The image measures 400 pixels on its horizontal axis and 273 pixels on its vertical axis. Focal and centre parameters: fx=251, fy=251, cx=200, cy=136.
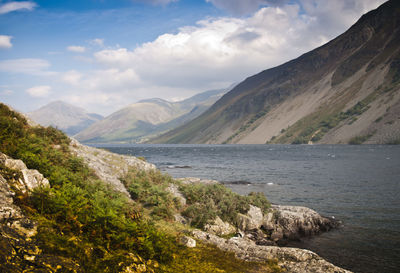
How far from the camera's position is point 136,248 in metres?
6.88

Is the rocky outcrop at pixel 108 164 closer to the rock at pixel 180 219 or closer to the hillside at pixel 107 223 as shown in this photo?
the hillside at pixel 107 223

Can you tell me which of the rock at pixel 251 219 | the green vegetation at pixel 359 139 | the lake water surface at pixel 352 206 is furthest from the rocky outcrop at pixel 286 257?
the green vegetation at pixel 359 139

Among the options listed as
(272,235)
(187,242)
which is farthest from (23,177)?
(272,235)

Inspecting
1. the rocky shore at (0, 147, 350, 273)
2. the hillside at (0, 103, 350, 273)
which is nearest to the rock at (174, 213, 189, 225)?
the rocky shore at (0, 147, 350, 273)

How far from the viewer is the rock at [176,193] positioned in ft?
57.7

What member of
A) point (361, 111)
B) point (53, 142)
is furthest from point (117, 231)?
point (361, 111)

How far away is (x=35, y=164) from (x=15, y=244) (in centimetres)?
689

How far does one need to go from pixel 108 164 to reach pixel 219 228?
951 centimetres

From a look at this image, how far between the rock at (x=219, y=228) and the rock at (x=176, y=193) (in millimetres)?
2655

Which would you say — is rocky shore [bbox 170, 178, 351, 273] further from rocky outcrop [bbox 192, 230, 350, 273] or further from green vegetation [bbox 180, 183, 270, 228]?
green vegetation [bbox 180, 183, 270, 228]

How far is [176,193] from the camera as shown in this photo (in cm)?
1869

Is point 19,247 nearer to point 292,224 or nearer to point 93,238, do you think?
point 93,238

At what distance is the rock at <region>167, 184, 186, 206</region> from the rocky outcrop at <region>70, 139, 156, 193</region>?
3448 millimetres

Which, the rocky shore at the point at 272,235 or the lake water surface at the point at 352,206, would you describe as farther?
the lake water surface at the point at 352,206
